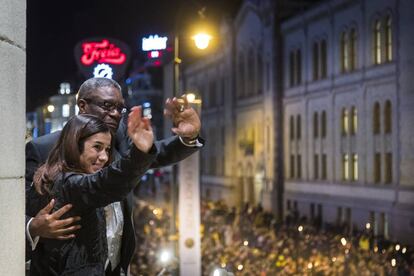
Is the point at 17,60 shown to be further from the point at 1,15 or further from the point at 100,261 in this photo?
the point at 100,261

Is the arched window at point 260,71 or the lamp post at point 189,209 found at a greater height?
the arched window at point 260,71

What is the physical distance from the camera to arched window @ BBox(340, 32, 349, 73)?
37.3 meters

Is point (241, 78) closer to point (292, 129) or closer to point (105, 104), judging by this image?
point (292, 129)

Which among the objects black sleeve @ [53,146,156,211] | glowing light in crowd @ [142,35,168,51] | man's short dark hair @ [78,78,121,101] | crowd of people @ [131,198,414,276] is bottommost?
crowd of people @ [131,198,414,276]

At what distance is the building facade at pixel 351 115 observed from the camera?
31.7m

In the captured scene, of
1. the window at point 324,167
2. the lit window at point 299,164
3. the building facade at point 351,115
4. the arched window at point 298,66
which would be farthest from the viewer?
the arched window at point 298,66

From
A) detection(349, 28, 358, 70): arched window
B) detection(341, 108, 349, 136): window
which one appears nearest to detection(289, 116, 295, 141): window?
detection(341, 108, 349, 136): window

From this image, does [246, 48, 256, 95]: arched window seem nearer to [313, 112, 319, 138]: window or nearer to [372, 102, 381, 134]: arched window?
[313, 112, 319, 138]: window

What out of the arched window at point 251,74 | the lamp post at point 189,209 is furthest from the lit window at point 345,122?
the lamp post at point 189,209

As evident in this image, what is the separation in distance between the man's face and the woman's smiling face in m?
0.61

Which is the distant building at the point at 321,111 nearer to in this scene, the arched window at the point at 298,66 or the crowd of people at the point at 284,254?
the arched window at the point at 298,66

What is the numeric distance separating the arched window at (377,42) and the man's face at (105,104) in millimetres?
31051

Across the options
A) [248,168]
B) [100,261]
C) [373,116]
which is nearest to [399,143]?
[373,116]

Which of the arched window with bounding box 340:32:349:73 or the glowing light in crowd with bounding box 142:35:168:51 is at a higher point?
the arched window with bounding box 340:32:349:73
